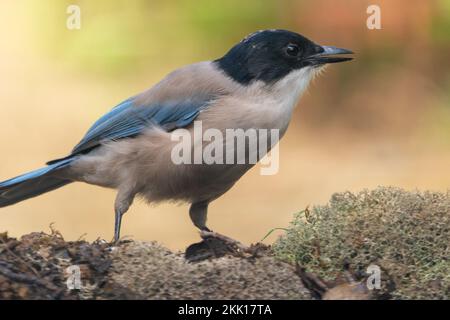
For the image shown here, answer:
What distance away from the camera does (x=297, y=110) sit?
24.3 feet

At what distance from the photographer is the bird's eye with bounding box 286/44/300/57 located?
5047 millimetres

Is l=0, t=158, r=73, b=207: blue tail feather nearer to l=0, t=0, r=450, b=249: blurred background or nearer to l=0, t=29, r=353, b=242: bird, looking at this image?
l=0, t=29, r=353, b=242: bird

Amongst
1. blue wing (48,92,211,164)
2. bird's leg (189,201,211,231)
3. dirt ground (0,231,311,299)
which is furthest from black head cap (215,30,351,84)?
dirt ground (0,231,311,299)

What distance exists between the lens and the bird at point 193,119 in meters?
4.92

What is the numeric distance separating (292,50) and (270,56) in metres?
0.14

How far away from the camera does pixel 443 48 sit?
273 inches

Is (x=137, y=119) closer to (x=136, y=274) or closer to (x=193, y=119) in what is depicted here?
(x=193, y=119)

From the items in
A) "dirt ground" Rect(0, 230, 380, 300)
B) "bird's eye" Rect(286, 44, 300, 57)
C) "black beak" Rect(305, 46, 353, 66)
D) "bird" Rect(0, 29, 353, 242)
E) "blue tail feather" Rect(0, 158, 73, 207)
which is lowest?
"dirt ground" Rect(0, 230, 380, 300)

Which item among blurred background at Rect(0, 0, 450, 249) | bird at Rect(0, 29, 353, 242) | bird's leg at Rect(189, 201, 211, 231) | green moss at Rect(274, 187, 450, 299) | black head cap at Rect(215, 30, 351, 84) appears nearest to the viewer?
green moss at Rect(274, 187, 450, 299)

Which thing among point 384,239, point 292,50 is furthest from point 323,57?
point 384,239

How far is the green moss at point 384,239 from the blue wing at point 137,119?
107cm

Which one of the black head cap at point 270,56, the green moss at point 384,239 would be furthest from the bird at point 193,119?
the green moss at point 384,239
